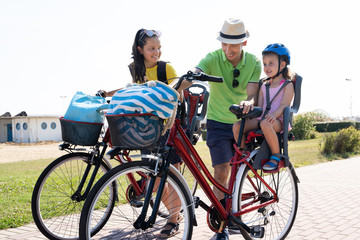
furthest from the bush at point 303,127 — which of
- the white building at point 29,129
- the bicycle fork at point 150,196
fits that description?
the bicycle fork at point 150,196

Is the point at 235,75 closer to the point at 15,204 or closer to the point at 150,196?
the point at 150,196

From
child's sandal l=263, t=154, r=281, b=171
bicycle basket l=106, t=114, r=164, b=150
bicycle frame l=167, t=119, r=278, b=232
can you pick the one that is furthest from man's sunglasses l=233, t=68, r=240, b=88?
bicycle basket l=106, t=114, r=164, b=150

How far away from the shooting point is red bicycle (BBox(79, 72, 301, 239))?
2.99 meters

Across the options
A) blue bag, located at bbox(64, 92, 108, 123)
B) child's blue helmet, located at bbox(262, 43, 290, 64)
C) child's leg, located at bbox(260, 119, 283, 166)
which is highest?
child's blue helmet, located at bbox(262, 43, 290, 64)

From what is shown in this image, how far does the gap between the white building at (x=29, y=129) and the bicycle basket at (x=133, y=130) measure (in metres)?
44.1

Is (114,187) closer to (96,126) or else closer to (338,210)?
(96,126)

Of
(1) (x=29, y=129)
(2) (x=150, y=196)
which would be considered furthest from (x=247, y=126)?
(1) (x=29, y=129)

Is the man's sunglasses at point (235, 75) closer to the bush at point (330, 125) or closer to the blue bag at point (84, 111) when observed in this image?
the blue bag at point (84, 111)

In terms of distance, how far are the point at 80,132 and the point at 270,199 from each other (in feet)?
6.35

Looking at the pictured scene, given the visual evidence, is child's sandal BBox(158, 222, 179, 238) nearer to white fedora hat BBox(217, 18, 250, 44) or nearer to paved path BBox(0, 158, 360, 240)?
paved path BBox(0, 158, 360, 240)

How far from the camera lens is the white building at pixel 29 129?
44656mm

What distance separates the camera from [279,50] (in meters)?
3.96

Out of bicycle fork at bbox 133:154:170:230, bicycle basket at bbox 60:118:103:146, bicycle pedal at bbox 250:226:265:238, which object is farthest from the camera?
bicycle pedal at bbox 250:226:265:238

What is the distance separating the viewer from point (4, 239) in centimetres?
425
